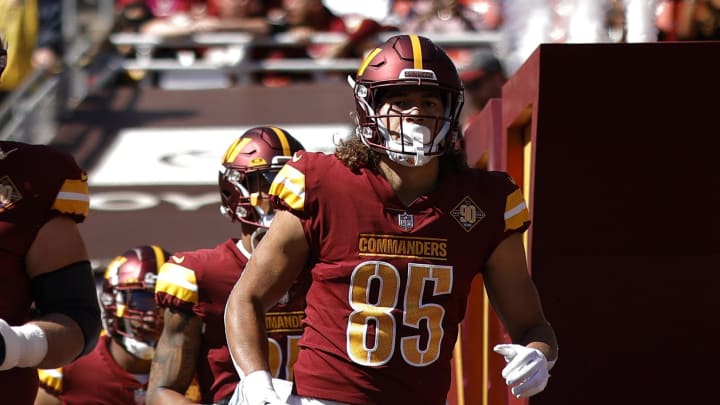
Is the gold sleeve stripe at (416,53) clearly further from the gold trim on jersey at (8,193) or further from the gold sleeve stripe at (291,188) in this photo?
the gold trim on jersey at (8,193)

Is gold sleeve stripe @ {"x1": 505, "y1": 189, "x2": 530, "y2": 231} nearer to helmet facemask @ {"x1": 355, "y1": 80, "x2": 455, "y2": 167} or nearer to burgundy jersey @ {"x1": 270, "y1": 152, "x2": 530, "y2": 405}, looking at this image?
burgundy jersey @ {"x1": 270, "y1": 152, "x2": 530, "y2": 405}

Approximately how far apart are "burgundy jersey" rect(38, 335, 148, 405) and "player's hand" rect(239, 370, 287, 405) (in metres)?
2.71

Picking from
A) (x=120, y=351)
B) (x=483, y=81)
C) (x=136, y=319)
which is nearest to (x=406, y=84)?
(x=136, y=319)

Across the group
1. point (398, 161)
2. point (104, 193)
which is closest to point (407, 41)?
point (398, 161)

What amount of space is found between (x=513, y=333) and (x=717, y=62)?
1.05 m

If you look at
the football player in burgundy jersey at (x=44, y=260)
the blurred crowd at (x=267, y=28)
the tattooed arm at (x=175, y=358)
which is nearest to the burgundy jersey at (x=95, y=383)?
the tattooed arm at (x=175, y=358)

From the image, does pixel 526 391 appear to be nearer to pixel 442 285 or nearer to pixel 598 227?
pixel 442 285

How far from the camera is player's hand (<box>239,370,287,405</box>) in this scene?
3.55 meters

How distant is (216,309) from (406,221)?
1.38 meters

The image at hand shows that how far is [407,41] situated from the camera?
3914 mm

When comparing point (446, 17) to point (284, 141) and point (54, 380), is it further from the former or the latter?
point (284, 141)

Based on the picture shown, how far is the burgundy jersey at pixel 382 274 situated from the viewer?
12.0ft

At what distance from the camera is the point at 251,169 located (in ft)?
17.4

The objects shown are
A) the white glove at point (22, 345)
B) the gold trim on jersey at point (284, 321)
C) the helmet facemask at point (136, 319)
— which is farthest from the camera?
the helmet facemask at point (136, 319)
